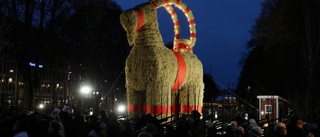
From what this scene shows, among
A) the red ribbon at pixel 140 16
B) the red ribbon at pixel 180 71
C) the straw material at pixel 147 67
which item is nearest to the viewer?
the red ribbon at pixel 140 16

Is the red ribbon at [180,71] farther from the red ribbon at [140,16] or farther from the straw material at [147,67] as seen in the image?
the red ribbon at [140,16]

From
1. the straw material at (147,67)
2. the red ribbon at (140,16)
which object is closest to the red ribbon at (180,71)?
the straw material at (147,67)

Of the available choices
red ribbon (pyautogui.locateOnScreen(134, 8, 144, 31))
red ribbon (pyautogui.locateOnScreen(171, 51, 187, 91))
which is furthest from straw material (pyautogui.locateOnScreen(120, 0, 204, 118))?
red ribbon (pyautogui.locateOnScreen(171, 51, 187, 91))

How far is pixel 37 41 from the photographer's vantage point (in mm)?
20906

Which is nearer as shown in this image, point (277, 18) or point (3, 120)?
point (3, 120)

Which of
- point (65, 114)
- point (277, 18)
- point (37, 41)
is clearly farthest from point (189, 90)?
point (277, 18)

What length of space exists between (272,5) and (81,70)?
1616 centimetres

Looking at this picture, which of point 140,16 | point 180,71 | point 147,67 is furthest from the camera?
point 180,71

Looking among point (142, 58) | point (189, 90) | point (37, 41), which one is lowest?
point (189, 90)

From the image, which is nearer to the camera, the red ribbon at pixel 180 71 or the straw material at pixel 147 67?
the straw material at pixel 147 67

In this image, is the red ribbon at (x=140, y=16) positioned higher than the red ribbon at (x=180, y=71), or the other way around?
the red ribbon at (x=140, y=16)

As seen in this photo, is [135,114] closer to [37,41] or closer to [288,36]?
[37,41]

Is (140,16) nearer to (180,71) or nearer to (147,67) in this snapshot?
(147,67)

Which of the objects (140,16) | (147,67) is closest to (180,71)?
(147,67)
